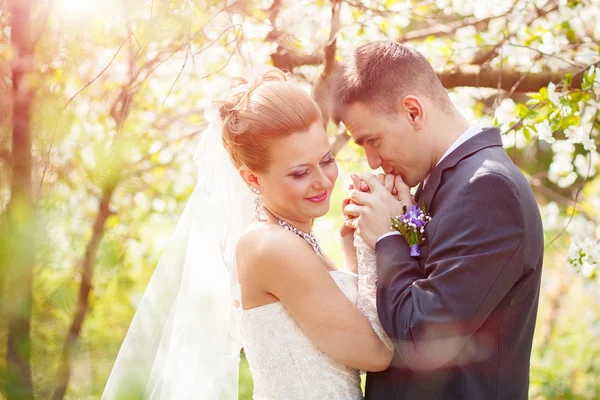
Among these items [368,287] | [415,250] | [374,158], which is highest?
[374,158]

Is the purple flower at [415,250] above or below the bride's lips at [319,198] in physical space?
below

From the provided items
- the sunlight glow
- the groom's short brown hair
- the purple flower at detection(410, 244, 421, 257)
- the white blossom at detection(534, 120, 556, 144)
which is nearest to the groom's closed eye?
the groom's short brown hair

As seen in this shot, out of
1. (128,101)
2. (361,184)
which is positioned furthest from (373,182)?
(128,101)

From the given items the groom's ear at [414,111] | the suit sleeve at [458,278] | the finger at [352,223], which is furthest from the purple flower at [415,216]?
the groom's ear at [414,111]

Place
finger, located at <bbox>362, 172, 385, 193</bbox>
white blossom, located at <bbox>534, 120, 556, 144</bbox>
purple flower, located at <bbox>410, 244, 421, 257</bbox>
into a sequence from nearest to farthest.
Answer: purple flower, located at <bbox>410, 244, 421, 257</bbox>
finger, located at <bbox>362, 172, 385, 193</bbox>
white blossom, located at <bbox>534, 120, 556, 144</bbox>

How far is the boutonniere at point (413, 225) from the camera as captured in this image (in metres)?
2.37

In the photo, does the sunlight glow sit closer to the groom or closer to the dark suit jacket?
the groom

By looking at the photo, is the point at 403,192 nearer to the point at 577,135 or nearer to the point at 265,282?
the point at 265,282

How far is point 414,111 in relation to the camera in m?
2.56

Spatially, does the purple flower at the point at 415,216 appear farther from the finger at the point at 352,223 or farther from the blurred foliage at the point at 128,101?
the blurred foliage at the point at 128,101

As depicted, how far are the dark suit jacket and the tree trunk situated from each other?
152 cm

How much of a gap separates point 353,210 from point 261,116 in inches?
19.6

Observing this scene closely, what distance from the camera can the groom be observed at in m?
2.18

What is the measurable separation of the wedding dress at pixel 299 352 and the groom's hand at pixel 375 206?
0.22ft
